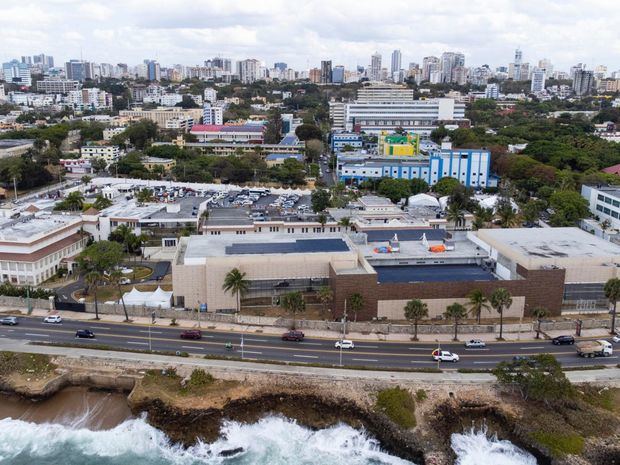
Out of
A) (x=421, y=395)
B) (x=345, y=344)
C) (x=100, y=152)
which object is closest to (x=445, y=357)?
(x=421, y=395)

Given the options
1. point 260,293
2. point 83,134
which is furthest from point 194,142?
point 260,293

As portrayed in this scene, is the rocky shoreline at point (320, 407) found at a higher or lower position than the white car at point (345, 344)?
lower

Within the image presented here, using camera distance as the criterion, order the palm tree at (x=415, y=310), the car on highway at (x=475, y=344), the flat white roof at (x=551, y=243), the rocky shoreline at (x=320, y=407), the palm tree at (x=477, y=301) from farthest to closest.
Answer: the flat white roof at (x=551, y=243)
the palm tree at (x=477, y=301)
the car on highway at (x=475, y=344)
the palm tree at (x=415, y=310)
the rocky shoreline at (x=320, y=407)

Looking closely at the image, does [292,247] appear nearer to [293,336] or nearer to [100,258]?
[293,336]

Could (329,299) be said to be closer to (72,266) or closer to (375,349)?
(375,349)

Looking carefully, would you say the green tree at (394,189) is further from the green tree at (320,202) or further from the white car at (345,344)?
the white car at (345,344)

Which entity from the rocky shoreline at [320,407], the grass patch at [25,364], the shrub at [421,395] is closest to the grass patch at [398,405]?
the rocky shoreline at [320,407]
